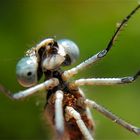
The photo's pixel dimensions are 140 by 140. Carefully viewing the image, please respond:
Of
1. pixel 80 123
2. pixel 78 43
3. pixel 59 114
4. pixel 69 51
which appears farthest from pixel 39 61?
pixel 78 43

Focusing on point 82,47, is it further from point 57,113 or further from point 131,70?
Result: point 57,113

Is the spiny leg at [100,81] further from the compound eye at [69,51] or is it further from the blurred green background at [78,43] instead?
the blurred green background at [78,43]

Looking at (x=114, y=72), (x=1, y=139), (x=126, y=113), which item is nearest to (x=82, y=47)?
(x=114, y=72)

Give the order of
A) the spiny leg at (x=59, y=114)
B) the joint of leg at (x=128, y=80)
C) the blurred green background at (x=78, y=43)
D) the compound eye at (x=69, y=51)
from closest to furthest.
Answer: the spiny leg at (x=59, y=114) → the joint of leg at (x=128, y=80) → the compound eye at (x=69, y=51) → the blurred green background at (x=78, y=43)

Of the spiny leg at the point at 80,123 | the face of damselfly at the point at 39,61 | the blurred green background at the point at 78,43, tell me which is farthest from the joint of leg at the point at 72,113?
the blurred green background at the point at 78,43

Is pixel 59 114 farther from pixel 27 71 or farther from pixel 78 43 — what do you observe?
pixel 78 43

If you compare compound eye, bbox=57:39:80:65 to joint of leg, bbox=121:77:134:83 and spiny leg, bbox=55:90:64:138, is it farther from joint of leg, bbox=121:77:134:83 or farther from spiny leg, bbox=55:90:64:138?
joint of leg, bbox=121:77:134:83
